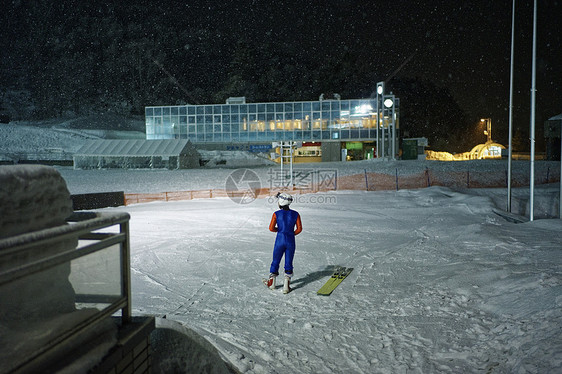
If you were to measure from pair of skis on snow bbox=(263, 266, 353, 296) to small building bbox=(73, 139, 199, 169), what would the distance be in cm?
3588

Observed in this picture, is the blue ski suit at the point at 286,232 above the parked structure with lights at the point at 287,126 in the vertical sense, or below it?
below

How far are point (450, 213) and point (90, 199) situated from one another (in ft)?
50.5

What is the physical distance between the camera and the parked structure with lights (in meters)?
53.5

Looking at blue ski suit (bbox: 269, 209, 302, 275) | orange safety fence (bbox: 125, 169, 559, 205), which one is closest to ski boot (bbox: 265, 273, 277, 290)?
blue ski suit (bbox: 269, 209, 302, 275)

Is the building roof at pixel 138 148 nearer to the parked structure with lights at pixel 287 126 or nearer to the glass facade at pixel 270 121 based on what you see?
the parked structure with lights at pixel 287 126

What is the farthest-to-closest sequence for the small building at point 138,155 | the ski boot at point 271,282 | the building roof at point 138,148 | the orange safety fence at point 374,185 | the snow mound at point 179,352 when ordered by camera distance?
the building roof at point 138,148, the small building at point 138,155, the orange safety fence at point 374,185, the ski boot at point 271,282, the snow mound at point 179,352

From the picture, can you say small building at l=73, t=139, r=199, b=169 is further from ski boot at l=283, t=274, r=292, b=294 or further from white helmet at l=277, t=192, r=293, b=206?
ski boot at l=283, t=274, r=292, b=294

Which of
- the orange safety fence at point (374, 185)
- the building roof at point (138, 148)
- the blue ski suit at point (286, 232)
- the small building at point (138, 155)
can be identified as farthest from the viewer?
the building roof at point (138, 148)

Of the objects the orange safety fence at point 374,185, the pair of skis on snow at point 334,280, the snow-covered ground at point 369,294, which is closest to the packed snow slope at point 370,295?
the snow-covered ground at point 369,294

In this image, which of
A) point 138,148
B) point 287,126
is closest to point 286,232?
point 138,148

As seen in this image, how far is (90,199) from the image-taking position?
18562 mm

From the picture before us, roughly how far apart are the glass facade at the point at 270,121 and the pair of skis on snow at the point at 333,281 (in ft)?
149

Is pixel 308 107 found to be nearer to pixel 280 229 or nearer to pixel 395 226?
pixel 395 226

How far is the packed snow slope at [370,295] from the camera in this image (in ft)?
16.4
